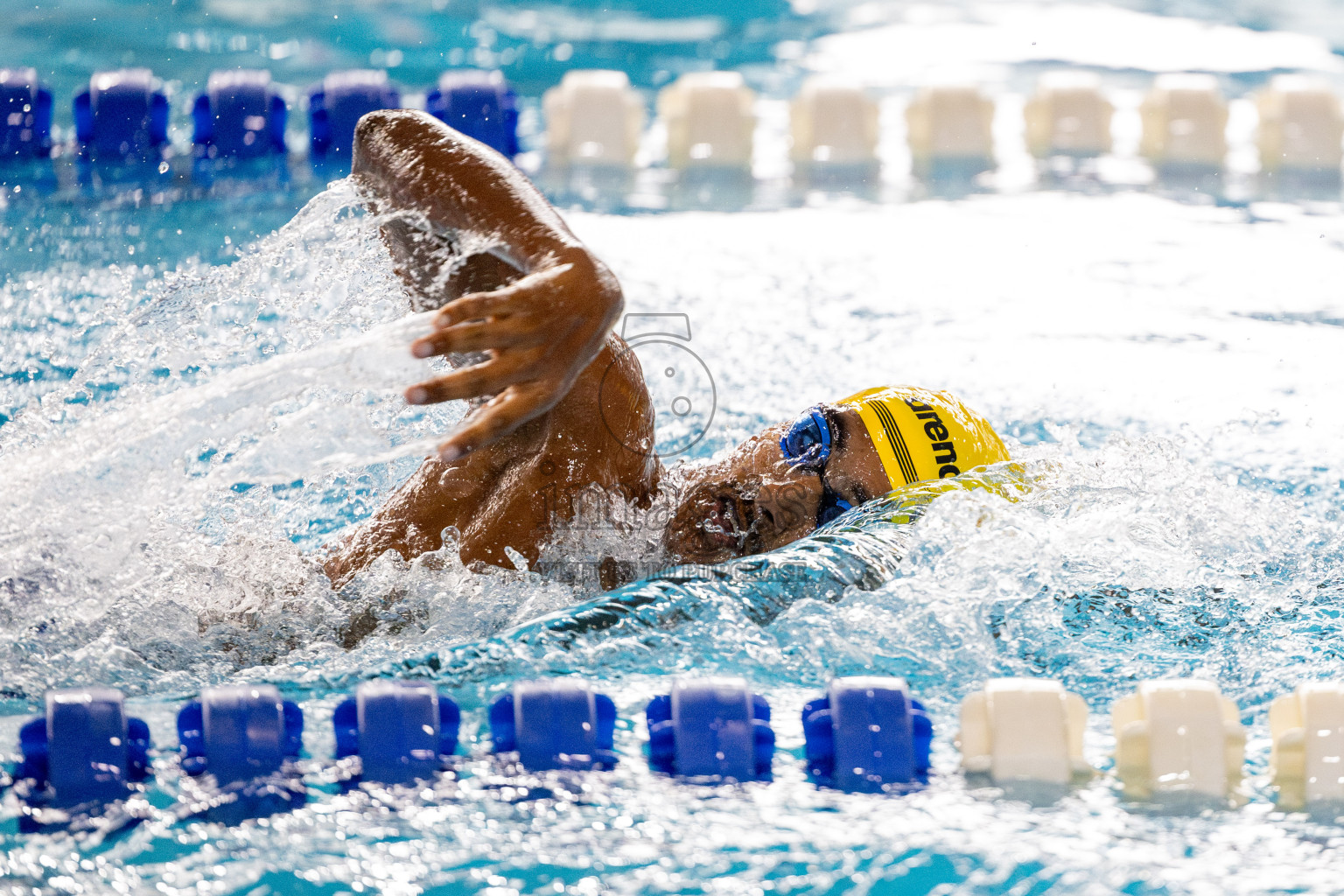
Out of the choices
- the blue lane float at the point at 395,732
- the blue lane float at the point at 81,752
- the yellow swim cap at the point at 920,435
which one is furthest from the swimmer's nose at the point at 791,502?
the blue lane float at the point at 81,752

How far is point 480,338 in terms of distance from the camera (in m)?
1.68

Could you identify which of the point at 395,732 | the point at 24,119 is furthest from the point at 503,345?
the point at 24,119

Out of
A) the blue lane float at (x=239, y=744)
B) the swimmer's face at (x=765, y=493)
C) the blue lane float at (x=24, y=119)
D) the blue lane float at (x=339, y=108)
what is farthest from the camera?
the blue lane float at (x=339, y=108)

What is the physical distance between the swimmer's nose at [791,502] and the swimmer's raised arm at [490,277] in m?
0.57

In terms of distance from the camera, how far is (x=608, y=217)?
451 cm

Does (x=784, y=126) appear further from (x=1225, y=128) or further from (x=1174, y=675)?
(x=1174, y=675)

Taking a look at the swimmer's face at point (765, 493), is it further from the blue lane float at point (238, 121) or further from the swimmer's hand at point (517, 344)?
the blue lane float at point (238, 121)

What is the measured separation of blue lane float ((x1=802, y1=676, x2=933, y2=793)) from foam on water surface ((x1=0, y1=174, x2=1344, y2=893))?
0.04 m

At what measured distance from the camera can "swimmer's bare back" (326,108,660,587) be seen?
1716 millimetres

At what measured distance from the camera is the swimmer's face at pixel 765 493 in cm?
231

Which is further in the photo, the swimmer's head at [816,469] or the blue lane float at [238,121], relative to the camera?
the blue lane float at [238,121]

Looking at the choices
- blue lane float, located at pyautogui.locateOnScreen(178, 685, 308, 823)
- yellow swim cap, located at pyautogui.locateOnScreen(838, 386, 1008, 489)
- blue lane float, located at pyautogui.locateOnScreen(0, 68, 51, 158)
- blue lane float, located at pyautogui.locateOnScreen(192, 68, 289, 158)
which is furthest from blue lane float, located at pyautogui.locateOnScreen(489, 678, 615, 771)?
blue lane float, located at pyautogui.locateOnScreen(0, 68, 51, 158)

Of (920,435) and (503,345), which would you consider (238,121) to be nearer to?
(920,435)

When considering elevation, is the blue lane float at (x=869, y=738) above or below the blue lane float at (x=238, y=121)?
below
